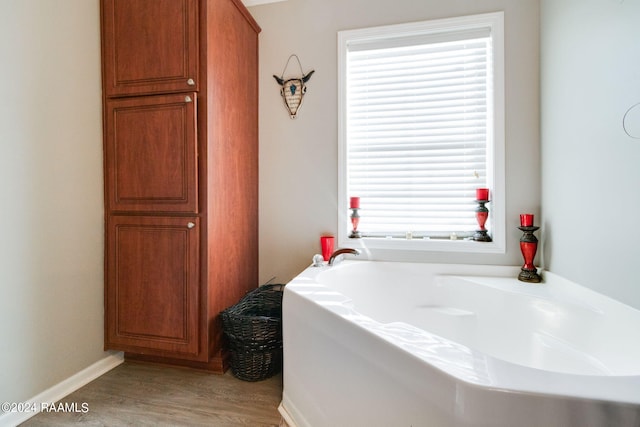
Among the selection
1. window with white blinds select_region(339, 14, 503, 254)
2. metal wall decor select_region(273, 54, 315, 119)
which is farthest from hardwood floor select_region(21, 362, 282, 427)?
metal wall decor select_region(273, 54, 315, 119)

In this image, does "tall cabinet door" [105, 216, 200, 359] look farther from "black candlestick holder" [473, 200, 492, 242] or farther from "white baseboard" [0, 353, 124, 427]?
"black candlestick holder" [473, 200, 492, 242]

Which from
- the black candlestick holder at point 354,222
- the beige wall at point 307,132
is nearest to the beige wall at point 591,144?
the beige wall at point 307,132

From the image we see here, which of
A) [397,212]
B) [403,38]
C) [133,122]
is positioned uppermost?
[403,38]

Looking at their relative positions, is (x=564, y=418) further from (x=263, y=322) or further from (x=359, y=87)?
(x=359, y=87)

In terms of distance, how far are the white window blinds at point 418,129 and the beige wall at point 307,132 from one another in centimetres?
14

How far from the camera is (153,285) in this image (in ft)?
5.57

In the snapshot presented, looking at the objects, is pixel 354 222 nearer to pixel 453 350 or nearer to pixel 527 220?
pixel 527 220

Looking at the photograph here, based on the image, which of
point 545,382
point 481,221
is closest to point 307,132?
point 481,221

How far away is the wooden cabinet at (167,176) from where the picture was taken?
162cm

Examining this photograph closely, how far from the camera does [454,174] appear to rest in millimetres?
1951

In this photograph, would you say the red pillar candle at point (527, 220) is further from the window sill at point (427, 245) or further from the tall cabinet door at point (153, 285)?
the tall cabinet door at point (153, 285)

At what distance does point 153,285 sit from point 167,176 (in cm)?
63

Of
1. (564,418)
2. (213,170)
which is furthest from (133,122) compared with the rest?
(564,418)

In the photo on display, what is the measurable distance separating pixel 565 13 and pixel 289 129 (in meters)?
1.64
